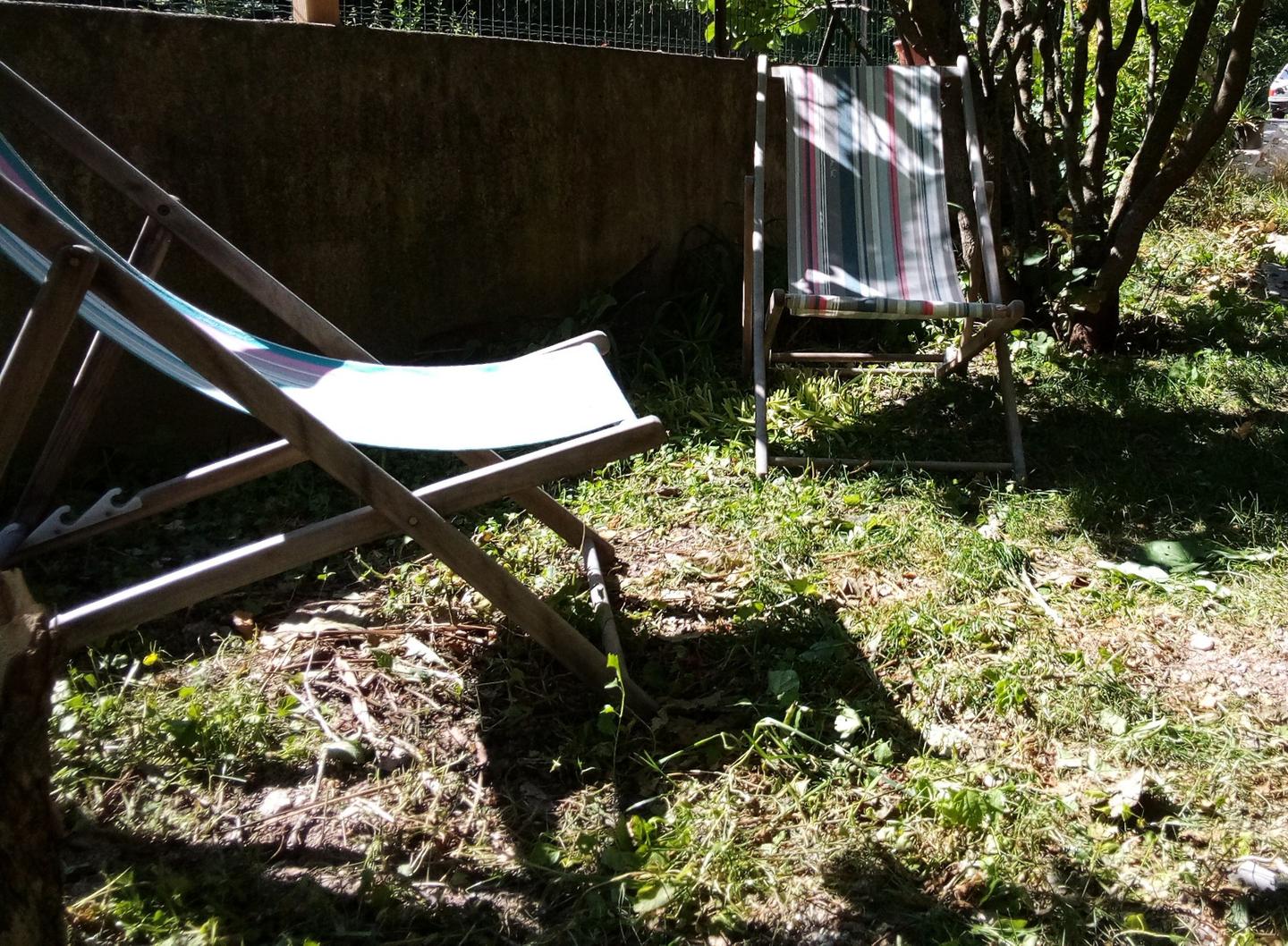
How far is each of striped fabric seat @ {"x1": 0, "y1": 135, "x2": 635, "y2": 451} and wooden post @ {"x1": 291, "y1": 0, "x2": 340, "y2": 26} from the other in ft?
5.16

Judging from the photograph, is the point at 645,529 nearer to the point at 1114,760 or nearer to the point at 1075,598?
the point at 1075,598

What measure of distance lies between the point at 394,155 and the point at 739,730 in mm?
2580

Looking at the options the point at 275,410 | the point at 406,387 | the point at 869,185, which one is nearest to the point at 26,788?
the point at 275,410

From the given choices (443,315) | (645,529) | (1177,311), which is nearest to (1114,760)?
(645,529)

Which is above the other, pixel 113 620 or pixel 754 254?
pixel 754 254

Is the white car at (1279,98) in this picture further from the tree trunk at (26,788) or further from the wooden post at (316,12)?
the tree trunk at (26,788)

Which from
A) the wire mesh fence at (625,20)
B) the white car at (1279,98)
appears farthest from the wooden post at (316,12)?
the white car at (1279,98)

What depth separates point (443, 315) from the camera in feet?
14.0

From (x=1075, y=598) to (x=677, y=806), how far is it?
4.33 feet

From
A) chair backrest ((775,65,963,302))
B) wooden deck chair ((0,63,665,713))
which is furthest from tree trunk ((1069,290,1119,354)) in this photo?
wooden deck chair ((0,63,665,713))

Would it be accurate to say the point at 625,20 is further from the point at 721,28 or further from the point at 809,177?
the point at 809,177

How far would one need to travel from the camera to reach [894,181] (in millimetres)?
4254

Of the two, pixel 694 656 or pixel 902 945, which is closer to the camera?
pixel 902 945

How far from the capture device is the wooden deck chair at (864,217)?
12.3ft
